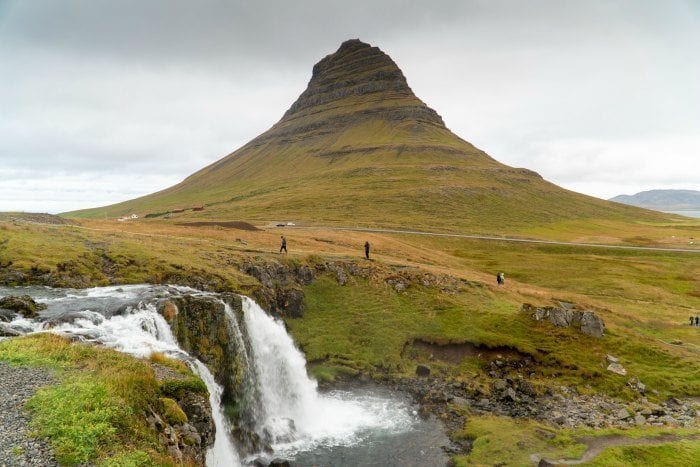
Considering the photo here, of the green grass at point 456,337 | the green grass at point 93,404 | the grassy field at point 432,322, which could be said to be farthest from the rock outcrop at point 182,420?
the green grass at point 456,337

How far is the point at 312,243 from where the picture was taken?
80188mm

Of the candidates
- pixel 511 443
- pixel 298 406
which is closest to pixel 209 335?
pixel 298 406

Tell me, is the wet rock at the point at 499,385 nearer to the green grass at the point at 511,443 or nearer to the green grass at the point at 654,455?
the green grass at the point at 511,443

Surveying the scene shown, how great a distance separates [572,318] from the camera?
46375 mm

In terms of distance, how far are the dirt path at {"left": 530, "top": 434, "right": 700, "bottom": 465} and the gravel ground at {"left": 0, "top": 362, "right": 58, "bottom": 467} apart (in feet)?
90.0

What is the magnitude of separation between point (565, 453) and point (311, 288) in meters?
34.8

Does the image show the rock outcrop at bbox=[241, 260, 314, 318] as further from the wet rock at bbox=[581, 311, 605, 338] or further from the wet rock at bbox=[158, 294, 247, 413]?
the wet rock at bbox=[581, 311, 605, 338]

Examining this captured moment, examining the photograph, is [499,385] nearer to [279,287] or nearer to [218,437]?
[218,437]

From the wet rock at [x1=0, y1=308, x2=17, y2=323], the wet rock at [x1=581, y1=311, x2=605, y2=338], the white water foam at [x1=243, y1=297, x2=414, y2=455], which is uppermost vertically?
the wet rock at [x1=0, y1=308, x2=17, y2=323]

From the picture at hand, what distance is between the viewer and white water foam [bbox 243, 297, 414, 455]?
1300 inches

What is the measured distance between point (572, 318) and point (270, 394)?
1351 inches

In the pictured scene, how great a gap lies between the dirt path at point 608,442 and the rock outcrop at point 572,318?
17.9 metres

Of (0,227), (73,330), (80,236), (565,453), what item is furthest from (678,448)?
(0,227)

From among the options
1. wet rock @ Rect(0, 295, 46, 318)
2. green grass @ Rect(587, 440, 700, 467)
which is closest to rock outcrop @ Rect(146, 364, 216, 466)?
wet rock @ Rect(0, 295, 46, 318)
